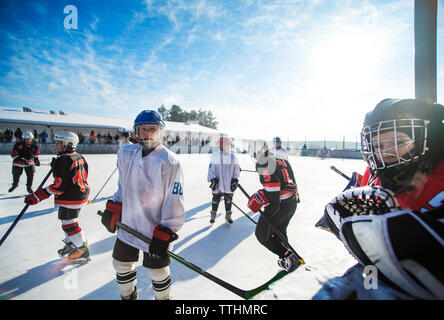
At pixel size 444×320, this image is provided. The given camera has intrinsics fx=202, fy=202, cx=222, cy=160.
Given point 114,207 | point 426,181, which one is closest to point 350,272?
point 426,181

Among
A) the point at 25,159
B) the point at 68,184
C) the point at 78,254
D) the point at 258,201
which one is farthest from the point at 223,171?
the point at 25,159

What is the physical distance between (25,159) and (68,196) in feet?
18.7

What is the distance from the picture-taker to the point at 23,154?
688cm

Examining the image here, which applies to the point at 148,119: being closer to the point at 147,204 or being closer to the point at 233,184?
the point at 147,204

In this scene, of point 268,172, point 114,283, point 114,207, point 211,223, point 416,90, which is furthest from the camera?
point 211,223

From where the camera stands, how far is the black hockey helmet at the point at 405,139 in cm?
108

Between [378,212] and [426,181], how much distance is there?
48cm

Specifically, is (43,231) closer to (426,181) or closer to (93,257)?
(93,257)

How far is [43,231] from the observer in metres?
3.96

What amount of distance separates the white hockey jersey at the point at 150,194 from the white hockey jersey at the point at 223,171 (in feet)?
10.1

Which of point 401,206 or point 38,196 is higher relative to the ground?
point 401,206

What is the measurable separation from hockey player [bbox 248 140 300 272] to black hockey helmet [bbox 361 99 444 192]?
1827mm

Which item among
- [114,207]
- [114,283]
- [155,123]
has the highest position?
[155,123]

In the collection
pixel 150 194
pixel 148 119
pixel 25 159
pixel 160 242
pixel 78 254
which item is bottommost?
pixel 78 254
